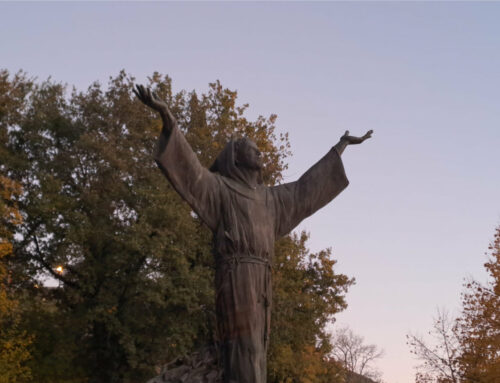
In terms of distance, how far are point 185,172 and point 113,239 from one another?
17151mm

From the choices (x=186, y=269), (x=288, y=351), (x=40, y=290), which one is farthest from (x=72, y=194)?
(x=288, y=351)

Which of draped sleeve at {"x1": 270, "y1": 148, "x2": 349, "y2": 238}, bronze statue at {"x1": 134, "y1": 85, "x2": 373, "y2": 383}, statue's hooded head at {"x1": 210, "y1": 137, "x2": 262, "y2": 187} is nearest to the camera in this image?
A: bronze statue at {"x1": 134, "y1": 85, "x2": 373, "y2": 383}

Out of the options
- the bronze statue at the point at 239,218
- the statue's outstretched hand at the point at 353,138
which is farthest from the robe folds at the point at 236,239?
the statue's outstretched hand at the point at 353,138

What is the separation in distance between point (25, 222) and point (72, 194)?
2.13m

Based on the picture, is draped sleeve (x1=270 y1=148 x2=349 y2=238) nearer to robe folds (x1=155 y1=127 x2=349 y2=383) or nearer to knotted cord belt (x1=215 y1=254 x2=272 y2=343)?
robe folds (x1=155 y1=127 x2=349 y2=383)

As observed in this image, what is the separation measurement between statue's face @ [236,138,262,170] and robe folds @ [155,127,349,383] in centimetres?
9

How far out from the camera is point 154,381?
21.8 m

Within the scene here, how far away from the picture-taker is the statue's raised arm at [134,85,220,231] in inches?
232

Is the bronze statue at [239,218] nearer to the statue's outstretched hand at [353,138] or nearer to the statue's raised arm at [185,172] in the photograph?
the statue's raised arm at [185,172]

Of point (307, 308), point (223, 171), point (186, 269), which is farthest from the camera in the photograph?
point (307, 308)

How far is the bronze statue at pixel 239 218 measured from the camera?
5.78 m

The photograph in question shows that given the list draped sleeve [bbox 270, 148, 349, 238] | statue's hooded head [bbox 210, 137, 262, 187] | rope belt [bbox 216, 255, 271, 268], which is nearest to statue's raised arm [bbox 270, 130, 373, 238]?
draped sleeve [bbox 270, 148, 349, 238]

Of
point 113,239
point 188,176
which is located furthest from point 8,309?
point 188,176

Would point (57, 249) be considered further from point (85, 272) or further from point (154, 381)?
point (154, 381)
